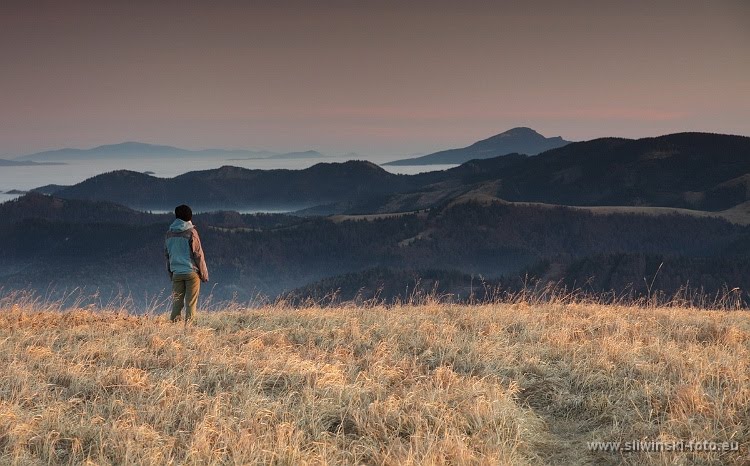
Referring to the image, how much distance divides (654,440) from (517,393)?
6.64 ft

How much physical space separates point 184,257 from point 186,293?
931 millimetres

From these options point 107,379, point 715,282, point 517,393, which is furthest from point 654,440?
point 715,282

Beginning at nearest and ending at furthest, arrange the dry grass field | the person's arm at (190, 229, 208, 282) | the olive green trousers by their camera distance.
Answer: the dry grass field < the person's arm at (190, 229, 208, 282) < the olive green trousers

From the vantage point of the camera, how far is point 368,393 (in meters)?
7.85

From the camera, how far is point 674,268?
18888cm

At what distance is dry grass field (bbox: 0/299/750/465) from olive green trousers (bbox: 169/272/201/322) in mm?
777

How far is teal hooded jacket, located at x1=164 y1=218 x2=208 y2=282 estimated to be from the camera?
12219 millimetres

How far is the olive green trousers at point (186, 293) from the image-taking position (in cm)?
1238

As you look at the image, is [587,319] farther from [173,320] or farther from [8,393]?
[8,393]

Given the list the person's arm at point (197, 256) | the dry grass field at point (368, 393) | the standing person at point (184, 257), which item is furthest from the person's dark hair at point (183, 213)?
the dry grass field at point (368, 393)

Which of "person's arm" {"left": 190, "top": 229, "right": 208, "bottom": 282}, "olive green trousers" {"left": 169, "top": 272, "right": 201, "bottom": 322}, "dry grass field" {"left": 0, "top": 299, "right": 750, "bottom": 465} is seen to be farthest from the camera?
"olive green trousers" {"left": 169, "top": 272, "right": 201, "bottom": 322}

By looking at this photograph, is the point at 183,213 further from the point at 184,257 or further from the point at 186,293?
the point at 186,293

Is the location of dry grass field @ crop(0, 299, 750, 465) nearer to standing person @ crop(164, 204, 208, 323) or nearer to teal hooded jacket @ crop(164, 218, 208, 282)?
standing person @ crop(164, 204, 208, 323)

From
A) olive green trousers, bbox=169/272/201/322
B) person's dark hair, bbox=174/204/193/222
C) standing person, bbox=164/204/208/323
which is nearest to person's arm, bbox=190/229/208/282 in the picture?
standing person, bbox=164/204/208/323
